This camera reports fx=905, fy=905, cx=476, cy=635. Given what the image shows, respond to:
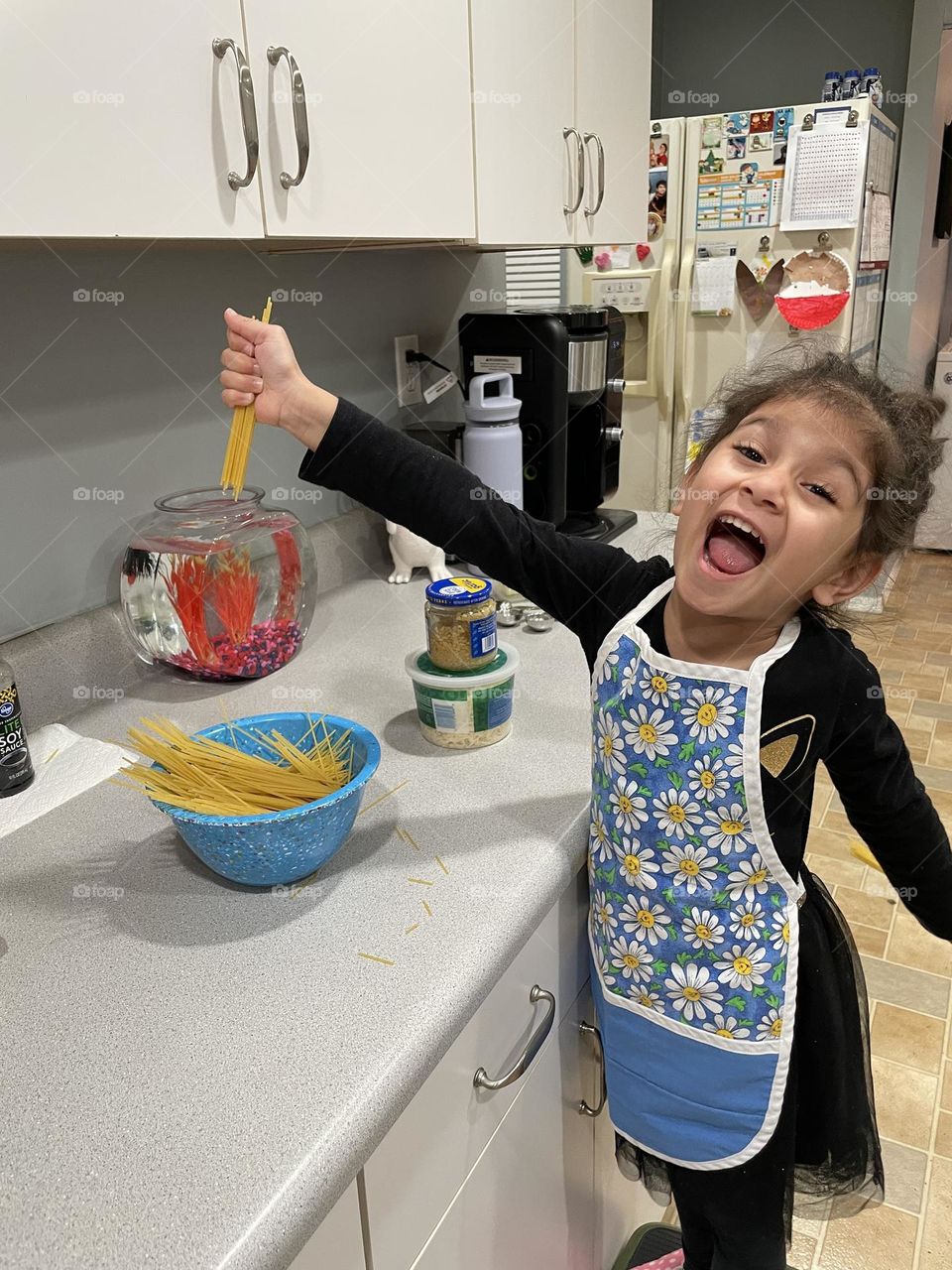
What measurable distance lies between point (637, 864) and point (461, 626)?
0.34m

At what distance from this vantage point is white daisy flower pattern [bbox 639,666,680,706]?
80 centimetres

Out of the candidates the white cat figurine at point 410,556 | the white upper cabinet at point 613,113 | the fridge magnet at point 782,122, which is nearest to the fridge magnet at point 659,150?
the fridge magnet at point 782,122

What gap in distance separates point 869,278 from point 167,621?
307cm

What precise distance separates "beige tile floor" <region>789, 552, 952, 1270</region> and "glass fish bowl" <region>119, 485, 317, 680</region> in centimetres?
75

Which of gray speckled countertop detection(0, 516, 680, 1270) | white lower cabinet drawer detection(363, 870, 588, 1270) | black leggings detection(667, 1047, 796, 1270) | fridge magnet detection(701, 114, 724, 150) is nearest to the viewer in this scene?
gray speckled countertop detection(0, 516, 680, 1270)

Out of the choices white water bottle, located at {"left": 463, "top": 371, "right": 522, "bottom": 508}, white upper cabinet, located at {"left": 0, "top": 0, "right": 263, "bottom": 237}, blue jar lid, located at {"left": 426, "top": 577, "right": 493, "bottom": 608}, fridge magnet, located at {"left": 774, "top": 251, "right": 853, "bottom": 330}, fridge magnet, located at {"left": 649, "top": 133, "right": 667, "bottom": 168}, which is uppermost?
fridge magnet, located at {"left": 649, "top": 133, "right": 667, "bottom": 168}

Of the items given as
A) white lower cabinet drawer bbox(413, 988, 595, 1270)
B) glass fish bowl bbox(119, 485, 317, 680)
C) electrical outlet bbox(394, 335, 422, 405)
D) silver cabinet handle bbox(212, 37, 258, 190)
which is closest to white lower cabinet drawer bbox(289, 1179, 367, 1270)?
white lower cabinet drawer bbox(413, 988, 595, 1270)

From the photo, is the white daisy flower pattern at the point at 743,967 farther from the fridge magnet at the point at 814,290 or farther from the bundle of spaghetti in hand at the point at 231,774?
the fridge magnet at the point at 814,290

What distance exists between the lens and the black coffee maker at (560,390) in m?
1.63

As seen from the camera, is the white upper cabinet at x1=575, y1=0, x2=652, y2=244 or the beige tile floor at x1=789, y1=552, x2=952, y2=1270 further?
the white upper cabinet at x1=575, y1=0, x2=652, y2=244

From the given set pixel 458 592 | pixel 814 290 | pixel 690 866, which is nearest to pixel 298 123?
pixel 458 592

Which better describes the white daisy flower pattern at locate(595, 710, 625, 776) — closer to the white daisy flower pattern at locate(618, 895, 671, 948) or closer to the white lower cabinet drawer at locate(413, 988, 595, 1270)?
the white daisy flower pattern at locate(618, 895, 671, 948)

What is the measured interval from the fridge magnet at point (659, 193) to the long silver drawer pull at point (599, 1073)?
2945 millimetres

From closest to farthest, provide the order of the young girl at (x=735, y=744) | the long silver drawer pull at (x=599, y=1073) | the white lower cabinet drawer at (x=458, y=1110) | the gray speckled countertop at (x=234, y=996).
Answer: the gray speckled countertop at (x=234, y=996) → the white lower cabinet drawer at (x=458, y=1110) → the young girl at (x=735, y=744) → the long silver drawer pull at (x=599, y=1073)
